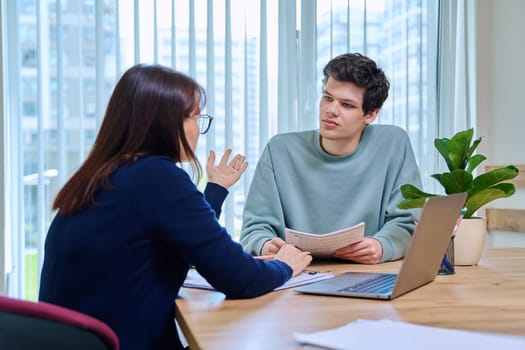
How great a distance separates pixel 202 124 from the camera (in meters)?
1.53

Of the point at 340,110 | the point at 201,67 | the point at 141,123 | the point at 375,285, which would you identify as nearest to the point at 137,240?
the point at 141,123

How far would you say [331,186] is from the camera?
1931 mm

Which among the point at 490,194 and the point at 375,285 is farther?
the point at 490,194

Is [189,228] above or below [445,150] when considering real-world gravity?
below

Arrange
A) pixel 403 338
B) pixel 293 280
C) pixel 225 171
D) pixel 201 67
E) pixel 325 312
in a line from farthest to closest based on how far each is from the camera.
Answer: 1. pixel 201 67
2. pixel 225 171
3. pixel 293 280
4. pixel 325 312
5. pixel 403 338

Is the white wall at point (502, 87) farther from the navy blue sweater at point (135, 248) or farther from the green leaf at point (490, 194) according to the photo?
the navy blue sweater at point (135, 248)

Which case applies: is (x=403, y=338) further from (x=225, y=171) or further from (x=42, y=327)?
(x=225, y=171)

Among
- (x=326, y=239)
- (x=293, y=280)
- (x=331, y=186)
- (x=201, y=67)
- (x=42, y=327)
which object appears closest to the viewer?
(x=42, y=327)

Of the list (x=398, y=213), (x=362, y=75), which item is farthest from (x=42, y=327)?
(x=362, y=75)

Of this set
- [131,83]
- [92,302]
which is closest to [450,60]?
[131,83]

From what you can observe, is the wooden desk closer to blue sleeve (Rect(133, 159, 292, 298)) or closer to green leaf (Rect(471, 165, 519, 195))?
blue sleeve (Rect(133, 159, 292, 298))

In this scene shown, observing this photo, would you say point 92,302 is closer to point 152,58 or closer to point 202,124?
point 202,124

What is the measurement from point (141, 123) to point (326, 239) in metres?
0.56

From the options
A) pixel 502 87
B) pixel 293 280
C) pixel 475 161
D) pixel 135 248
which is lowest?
pixel 293 280
